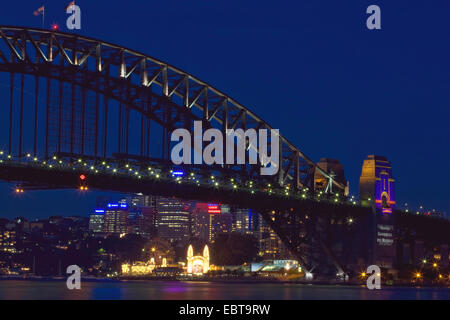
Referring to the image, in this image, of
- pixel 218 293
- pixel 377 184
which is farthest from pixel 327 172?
pixel 218 293

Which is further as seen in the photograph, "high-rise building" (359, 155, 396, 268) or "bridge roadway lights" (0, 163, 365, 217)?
"high-rise building" (359, 155, 396, 268)

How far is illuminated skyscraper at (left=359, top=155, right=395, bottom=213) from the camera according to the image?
13250 cm

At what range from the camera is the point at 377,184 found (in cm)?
13288

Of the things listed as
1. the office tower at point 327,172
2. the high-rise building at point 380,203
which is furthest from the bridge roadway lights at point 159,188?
the office tower at point 327,172

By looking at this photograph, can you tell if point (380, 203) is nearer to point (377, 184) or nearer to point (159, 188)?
point (377, 184)

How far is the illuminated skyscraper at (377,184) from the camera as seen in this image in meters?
132

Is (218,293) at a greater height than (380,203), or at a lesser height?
lesser

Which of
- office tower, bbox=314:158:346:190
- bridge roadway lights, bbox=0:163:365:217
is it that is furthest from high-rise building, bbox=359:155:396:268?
office tower, bbox=314:158:346:190

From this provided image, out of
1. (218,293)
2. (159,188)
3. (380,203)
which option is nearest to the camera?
(218,293)

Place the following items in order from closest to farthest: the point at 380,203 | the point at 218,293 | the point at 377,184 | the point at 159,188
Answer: the point at 218,293
the point at 159,188
the point at 380,203
the point at 377,184

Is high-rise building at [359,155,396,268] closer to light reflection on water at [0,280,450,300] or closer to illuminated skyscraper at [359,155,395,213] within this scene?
illuminated skyscraper at [359,155,395,213]
